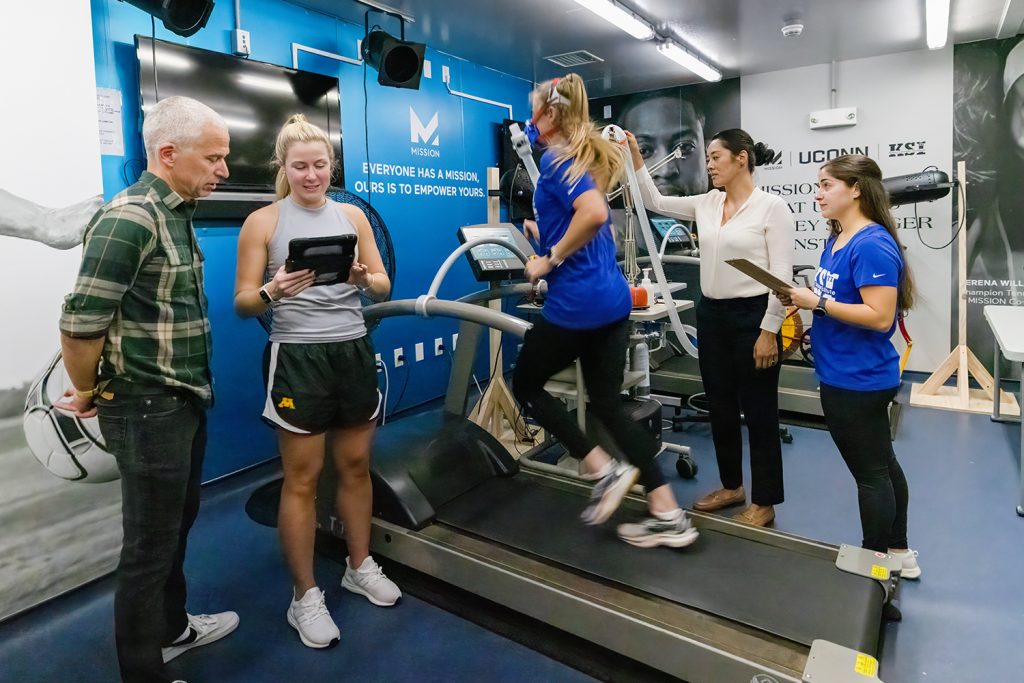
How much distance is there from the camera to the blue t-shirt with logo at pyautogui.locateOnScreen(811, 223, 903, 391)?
6.81ft

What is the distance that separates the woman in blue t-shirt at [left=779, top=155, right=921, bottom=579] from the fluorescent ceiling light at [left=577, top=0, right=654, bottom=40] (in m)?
2.38

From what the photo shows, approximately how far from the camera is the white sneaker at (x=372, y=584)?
8.07ft

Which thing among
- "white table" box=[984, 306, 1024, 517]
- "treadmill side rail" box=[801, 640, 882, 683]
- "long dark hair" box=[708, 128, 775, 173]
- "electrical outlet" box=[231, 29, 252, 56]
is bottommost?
"treadmill side rail" box=[801, 640, 882, 683]

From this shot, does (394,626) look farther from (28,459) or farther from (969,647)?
(969,647)

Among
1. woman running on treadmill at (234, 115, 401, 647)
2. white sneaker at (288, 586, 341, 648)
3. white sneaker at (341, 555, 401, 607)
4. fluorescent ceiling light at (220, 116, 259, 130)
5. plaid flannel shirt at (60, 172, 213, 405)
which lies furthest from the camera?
fluorescent ceiling light at (220, 116, 259, 130)

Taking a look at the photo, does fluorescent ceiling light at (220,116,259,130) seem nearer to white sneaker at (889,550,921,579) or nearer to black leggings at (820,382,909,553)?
black leggings at (820,382,909,553)

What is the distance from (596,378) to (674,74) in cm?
469

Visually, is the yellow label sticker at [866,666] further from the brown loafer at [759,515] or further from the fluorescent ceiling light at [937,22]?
the fluorescent ceiling light at [937,22]

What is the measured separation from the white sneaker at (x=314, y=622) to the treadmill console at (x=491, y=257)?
156cm

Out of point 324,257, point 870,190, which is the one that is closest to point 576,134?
point 324,257

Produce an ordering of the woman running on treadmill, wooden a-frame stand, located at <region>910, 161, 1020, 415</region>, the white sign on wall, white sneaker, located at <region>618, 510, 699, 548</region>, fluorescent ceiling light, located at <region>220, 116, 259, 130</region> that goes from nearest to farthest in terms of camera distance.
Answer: the woman running on treadmill < white sneaker, located at <region>618, 510, 699, 548</region> < fluorescent ceiling light, located at <region>220, 116, 259, 130</region> < wooden a-frame stand, located at <region>910, 161, 1020, 415</region> < the white sign on wall

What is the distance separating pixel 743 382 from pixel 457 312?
1248 millimetres

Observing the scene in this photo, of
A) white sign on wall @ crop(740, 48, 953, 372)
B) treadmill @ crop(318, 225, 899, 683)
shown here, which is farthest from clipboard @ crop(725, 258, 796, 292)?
white sign on wall @ crop(740, 48, 953, 372)

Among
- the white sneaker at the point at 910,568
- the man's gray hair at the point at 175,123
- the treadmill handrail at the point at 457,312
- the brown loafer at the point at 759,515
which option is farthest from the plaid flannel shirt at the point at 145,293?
the white sneaker at the point at 910,568
